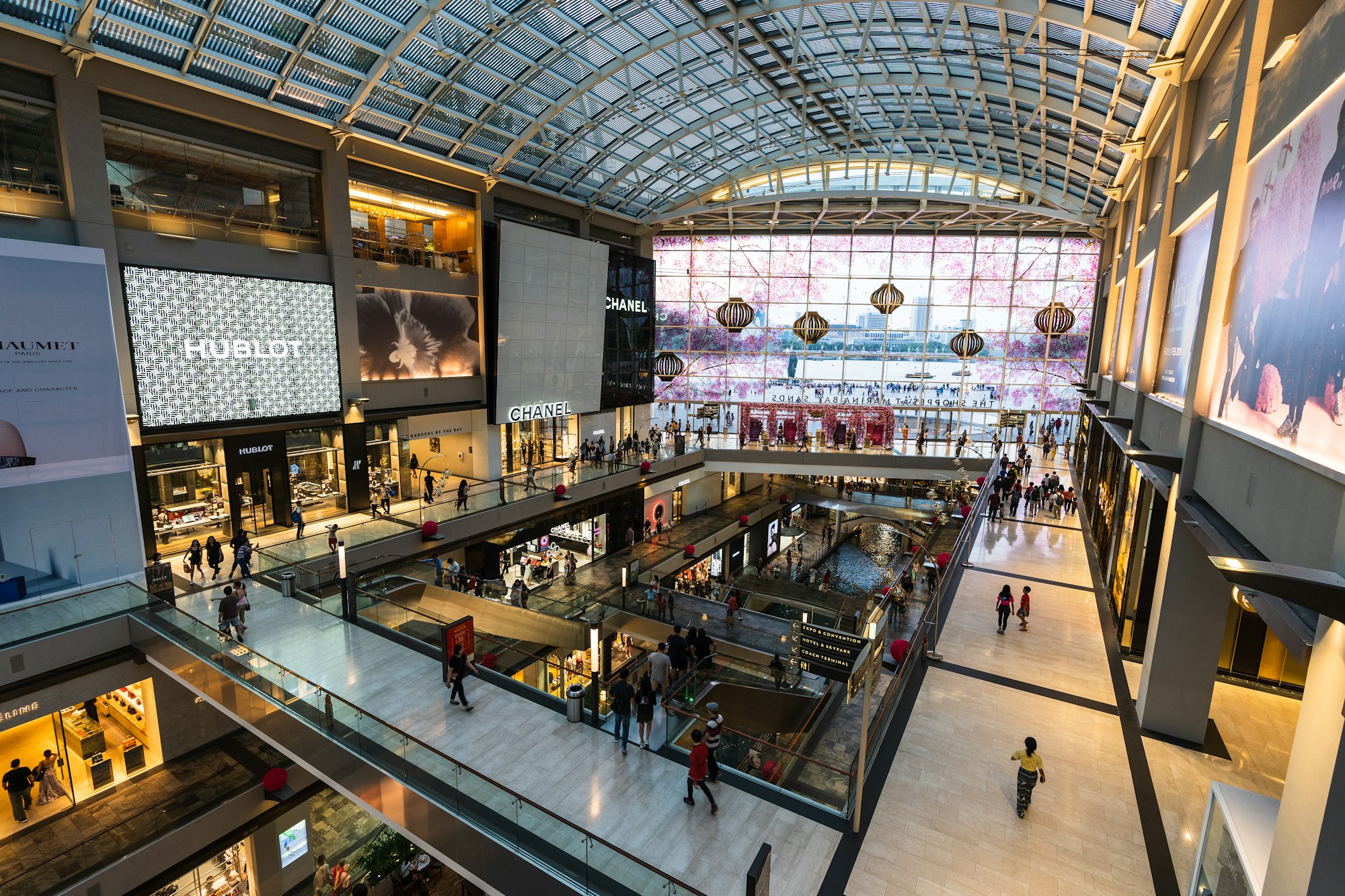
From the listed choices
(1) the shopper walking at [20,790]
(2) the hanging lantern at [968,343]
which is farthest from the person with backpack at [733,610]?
(2) the hanging lantern at [968,343]

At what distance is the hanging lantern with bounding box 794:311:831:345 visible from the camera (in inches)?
1009

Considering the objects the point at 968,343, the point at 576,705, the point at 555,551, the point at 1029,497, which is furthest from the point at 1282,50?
the point at 555,551

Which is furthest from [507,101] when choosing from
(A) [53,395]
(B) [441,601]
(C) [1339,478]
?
(C) [1339,478]

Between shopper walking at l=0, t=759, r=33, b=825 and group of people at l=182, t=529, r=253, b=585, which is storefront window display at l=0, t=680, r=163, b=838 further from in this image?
group of people at l=182, t=529, r=253, b=585

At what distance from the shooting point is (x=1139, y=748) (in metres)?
8.89

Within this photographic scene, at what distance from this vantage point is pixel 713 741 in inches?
309

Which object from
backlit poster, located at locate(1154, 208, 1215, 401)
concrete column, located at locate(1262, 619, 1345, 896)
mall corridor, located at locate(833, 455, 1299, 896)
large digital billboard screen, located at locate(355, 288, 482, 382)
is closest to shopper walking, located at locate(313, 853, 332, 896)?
mall corridor, located at locate(833, 455, 1299, 896)

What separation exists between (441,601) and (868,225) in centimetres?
2869

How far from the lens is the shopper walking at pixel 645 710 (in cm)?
877

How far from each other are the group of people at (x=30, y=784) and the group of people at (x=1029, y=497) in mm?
24468

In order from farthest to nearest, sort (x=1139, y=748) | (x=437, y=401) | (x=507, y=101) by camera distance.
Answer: (x=437, y=401) → (x=507, y=101) → (x=1139, y=748)

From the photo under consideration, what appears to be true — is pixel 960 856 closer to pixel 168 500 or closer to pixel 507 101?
pixel 168 500

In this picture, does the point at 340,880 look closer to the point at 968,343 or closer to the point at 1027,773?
the point at 1027,773

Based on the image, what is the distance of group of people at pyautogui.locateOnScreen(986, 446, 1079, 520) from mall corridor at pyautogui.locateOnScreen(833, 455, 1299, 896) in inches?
Answer: 357
